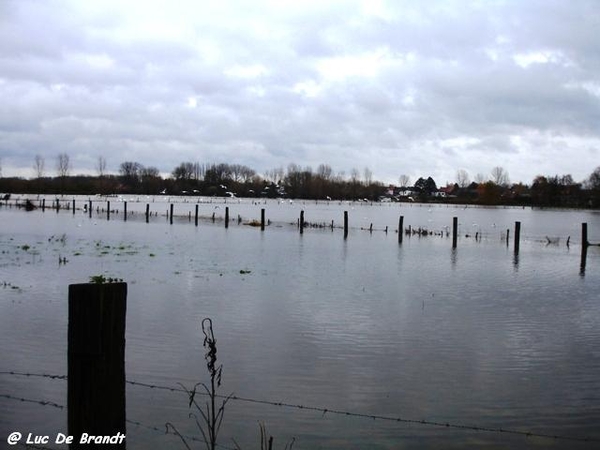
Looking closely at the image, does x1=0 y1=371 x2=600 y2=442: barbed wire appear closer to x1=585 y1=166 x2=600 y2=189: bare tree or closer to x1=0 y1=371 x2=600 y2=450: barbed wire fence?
x1=0 y1=371 x2=600 y2=450: barbed wire fence

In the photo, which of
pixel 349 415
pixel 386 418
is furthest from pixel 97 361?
pixel 349 415

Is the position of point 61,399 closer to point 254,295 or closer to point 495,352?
point 495,352

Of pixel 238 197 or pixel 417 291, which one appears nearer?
pixel 417 291

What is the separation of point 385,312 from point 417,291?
14.4 feet

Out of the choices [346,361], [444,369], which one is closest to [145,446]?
[346,361]

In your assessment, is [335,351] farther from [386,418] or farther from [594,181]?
[594,181]

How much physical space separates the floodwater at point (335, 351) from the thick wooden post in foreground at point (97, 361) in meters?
3.68

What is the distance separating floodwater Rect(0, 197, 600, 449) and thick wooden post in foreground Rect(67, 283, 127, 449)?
368 cm

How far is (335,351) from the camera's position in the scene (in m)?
11.7

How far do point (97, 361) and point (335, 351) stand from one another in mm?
8293

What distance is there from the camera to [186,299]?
16.8 metres

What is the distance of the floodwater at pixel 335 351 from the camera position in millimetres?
8000

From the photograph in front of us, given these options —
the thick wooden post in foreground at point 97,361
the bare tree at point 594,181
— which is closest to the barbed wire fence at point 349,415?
the thick wooden post in foreground at point 97,361

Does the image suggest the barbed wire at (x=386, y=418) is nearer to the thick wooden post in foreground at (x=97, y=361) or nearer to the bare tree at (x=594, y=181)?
the thick wooden post in foreground at (x=97, y=361)
